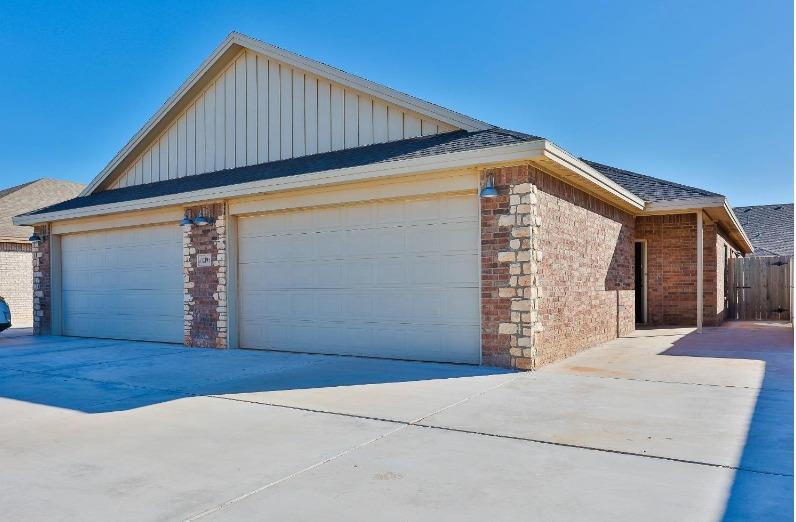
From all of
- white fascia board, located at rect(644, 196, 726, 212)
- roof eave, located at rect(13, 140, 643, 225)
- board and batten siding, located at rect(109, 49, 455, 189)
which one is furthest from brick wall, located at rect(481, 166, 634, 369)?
white fascia board, located at rect(644, 196, 726, 212)

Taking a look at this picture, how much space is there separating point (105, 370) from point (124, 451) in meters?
4.47

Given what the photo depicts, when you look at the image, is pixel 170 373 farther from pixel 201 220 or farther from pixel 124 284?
pixel 124 284

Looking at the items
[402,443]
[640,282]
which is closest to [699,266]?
[640,282]

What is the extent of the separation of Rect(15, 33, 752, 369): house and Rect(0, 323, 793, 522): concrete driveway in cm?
111

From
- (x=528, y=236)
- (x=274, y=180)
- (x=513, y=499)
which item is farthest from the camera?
(x=274, y=180)

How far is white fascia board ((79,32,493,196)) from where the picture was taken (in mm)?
9492

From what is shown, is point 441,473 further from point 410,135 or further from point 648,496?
point 410,135

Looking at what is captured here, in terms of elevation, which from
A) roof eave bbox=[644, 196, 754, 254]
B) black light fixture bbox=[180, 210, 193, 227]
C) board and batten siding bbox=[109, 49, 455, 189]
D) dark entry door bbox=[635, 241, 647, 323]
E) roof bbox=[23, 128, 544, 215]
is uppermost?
board and batten siding bbox=[109, 49, 455, 189]

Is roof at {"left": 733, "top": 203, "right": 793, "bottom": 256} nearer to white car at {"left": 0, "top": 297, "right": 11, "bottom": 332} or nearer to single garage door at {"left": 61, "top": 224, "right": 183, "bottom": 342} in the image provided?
single garage door at {"left": 61, "top": 224, "right": 183, "bottom": 342}

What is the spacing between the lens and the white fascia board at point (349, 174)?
7.23 m

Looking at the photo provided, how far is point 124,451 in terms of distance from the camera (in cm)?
423

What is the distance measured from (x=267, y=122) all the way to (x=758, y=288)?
15660 mm

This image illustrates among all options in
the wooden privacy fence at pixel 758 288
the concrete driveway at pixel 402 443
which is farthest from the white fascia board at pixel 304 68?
the wooden privacy fence at pixel 758 288

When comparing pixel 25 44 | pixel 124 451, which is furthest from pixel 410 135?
pixel 25 44
